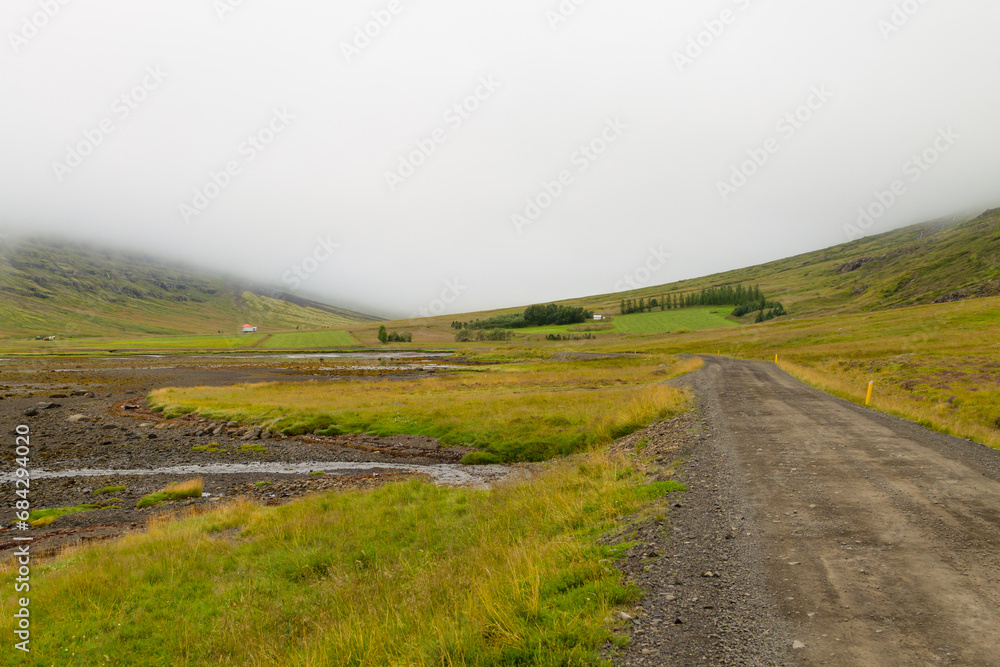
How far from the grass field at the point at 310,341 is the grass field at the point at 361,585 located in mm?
154709

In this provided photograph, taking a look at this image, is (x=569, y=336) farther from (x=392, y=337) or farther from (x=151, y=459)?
(x=151, y=459)

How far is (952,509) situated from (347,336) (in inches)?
7854

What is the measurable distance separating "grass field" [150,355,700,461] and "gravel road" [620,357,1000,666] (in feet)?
33.9

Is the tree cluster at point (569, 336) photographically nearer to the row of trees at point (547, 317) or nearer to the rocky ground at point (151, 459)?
the row of trees at point (547, 317)

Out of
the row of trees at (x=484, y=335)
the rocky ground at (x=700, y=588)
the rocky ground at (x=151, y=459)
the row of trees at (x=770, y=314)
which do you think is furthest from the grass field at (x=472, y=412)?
the row of trees at (x=770, y=314)

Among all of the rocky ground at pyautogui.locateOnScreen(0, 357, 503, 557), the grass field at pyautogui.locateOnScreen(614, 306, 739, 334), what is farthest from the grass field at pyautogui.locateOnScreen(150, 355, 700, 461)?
the grass field at pyautogui.locateOnScreen(614, 306, 739, 334)

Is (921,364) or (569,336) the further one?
(569,336)

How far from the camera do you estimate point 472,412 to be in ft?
101

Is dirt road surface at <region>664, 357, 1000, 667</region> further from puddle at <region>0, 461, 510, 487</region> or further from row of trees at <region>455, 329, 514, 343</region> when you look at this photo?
row of trees at <region>455, 329, 514, 343</region>

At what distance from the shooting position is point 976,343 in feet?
154

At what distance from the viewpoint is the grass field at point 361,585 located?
556 cm

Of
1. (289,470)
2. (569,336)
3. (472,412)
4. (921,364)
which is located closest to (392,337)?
(569,336)

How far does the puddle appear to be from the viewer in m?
21.4

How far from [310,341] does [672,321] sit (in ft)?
471
